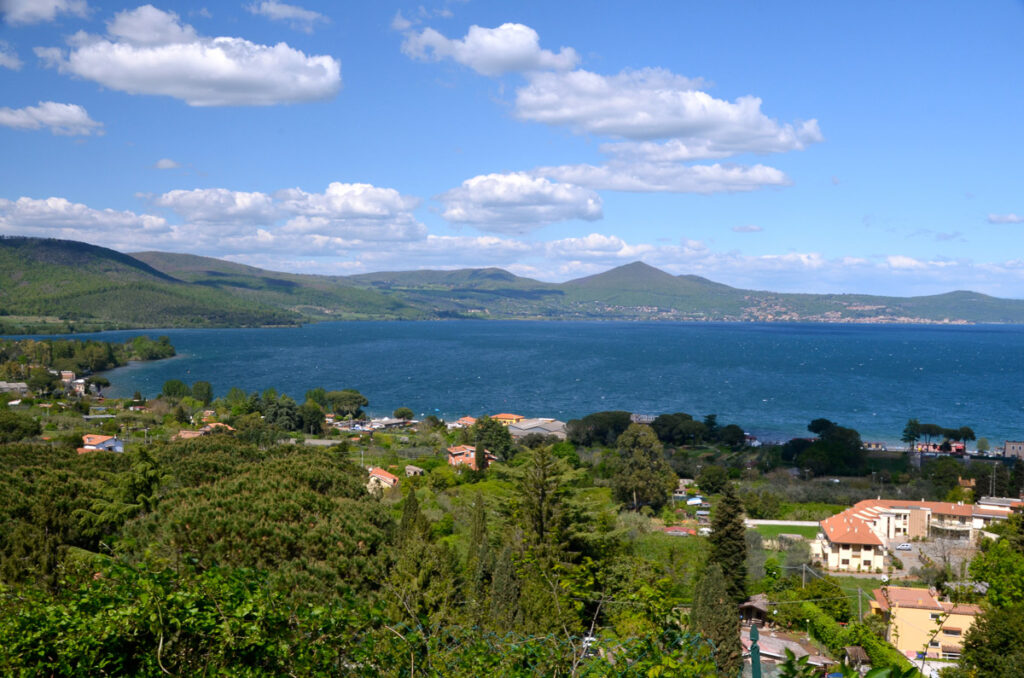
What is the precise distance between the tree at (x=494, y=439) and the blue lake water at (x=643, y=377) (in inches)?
568

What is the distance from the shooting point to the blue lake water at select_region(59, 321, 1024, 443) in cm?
4869

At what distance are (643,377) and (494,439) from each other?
1478 inches

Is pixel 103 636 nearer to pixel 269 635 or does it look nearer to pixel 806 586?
pixel 269 635

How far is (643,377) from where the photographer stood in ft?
215

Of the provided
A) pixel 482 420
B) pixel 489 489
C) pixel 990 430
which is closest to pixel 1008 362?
Result: pixel 990 430

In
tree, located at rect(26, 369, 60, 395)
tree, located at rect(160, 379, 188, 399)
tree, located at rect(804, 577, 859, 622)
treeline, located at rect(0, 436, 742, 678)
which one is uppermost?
treeline, located at rect(0, 436, 742, 678)

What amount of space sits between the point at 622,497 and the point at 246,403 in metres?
23.6

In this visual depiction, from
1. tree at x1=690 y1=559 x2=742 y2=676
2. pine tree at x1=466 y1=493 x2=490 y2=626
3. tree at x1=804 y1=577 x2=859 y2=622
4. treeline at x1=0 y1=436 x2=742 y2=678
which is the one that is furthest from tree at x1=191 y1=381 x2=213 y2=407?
tree at x1=690 y1=559 x2=742 y2=676

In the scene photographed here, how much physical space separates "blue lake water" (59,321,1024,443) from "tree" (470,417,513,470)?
14.4 m

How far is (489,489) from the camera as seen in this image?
2244 cm

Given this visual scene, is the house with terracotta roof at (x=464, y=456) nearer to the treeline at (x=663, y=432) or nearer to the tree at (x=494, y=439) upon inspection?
the tree at (x=494, y=439)

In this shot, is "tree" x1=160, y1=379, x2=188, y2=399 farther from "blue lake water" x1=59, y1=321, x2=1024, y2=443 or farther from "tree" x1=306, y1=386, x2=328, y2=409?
"tree" x1=306, y1=386, x2=328, y2=409

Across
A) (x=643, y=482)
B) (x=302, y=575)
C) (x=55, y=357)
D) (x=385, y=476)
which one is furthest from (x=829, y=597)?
(x=55, y=357)

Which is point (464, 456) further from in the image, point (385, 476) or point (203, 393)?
point (203, 393)
